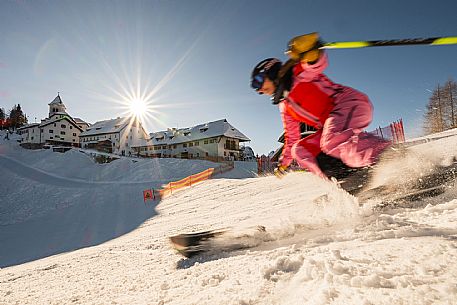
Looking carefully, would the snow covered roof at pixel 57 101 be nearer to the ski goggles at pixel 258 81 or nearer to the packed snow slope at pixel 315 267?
the packed snow slope at pixel 315 267

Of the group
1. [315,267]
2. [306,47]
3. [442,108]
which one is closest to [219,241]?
[315,267]

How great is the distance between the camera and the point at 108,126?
55.8m

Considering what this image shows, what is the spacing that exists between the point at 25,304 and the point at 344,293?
2551 millimetres

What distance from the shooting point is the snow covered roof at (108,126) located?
177 ft

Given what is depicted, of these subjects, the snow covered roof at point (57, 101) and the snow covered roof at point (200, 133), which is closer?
the snow covered roof at point (200, 133)

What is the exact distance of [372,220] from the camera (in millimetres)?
2039

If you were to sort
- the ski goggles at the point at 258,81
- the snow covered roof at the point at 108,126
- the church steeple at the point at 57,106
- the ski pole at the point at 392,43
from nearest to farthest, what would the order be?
the ski pole at the point at 392,43, the ski goggles at the point at 258,81, the snow covered roof at the point at 108,126, the church steeple at the point at 57,106

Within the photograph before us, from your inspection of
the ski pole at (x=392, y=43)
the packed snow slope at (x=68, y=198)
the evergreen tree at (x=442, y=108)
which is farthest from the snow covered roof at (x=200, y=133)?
the ski pole at (x=392, y=43)

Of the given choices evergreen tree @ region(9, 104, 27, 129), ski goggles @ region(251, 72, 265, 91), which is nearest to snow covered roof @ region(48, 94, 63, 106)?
evergreen tree @ region(9, 104, 27, 129)

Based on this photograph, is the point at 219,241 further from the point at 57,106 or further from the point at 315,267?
the point at 57,106

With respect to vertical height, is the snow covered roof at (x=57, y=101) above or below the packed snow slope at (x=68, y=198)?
above

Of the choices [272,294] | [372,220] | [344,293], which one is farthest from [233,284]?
[372,220]

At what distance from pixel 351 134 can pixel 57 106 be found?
80804 millimetres

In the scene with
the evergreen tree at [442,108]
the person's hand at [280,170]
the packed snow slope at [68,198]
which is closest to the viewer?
the person's hand at [280,170]
